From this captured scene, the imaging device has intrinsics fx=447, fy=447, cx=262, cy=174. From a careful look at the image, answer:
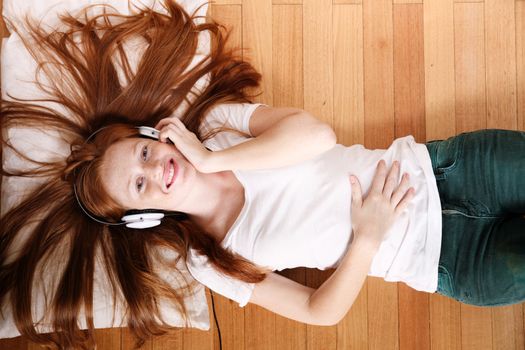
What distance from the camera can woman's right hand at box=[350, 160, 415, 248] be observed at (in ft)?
3.68

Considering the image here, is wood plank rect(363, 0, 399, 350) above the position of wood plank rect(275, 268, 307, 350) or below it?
above

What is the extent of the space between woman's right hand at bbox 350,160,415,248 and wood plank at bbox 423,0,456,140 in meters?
0.35

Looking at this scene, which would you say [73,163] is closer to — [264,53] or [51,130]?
[51,130]

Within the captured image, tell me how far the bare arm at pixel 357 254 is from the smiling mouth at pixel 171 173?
16.2 inches

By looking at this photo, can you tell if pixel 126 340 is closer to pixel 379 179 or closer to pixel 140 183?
pixel 140 183

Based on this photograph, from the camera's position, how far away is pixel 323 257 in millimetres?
1179

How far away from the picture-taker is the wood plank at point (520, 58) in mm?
1406

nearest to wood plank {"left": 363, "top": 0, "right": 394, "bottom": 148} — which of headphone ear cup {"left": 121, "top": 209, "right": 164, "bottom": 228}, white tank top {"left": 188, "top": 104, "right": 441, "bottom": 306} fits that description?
white tank top {"left": 188, "top": 104, "right": 441, "bottom": 306}

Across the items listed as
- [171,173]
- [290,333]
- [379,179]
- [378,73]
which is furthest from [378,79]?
[290,333]

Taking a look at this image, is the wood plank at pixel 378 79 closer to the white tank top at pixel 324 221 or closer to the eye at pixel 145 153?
the white tank top at pixel 324 221

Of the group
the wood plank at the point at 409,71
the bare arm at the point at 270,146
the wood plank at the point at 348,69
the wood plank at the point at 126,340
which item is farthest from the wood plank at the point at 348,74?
the wood plank at the point at 126,340

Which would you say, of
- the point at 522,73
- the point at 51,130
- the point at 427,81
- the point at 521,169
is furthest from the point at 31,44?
the point at 522,73

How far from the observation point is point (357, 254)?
1.12 m

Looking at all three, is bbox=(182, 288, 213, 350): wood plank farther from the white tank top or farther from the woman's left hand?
the woman's left hand
